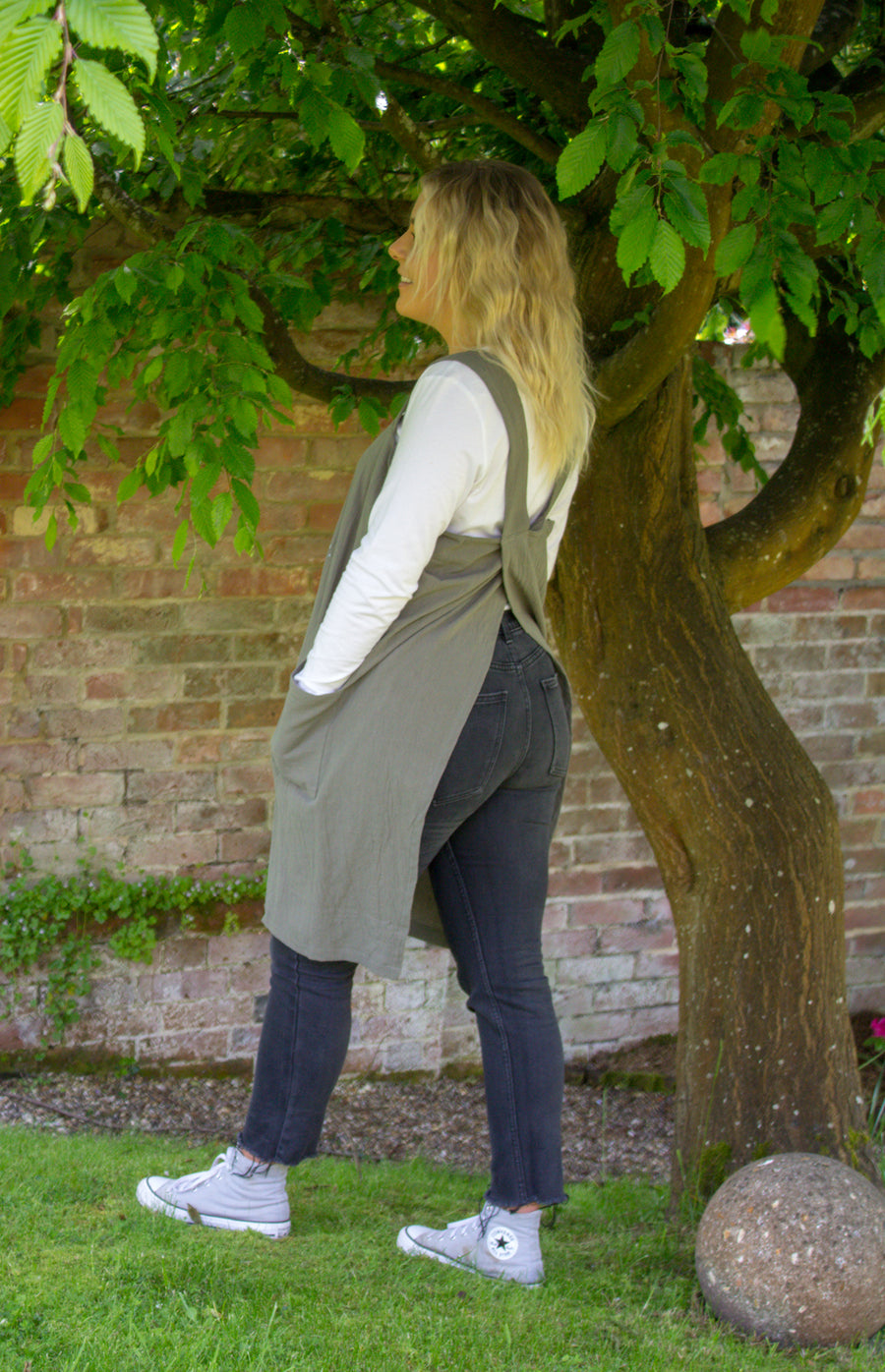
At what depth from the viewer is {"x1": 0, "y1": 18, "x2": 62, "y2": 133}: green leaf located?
1.01 meters

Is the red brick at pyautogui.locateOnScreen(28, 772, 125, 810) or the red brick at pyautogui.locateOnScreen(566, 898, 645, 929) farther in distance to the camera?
the red brick at pyautogui.locateOnScreen(566, 898, 645, 929)

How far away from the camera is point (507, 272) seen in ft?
6.32

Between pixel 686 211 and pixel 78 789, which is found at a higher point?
pixel 686 211

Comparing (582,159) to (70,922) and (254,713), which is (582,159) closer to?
(254,713)

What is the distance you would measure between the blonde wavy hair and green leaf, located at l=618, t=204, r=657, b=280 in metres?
0.33

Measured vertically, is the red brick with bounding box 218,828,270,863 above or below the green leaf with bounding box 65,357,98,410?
below

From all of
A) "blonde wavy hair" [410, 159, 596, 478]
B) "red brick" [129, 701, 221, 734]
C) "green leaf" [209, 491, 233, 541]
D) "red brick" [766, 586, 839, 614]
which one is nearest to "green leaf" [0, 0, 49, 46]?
"blonde wavy hair" [410, 159, 596, 478]

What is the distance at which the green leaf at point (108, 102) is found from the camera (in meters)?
1.01

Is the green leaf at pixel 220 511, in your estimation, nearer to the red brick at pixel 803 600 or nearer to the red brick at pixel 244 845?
the red brick at pixel 244 845

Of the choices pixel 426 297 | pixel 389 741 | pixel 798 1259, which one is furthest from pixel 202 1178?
pixel 426 297

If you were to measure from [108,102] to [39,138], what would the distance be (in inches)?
2.8

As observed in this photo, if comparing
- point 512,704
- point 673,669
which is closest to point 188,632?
point 673,669

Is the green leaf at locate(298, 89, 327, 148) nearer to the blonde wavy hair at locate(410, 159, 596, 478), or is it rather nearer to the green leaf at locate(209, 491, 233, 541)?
the blonde wavy hair at locate(410, 159, 596, 478)

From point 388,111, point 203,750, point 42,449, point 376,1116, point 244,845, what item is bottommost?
point 376,1116
